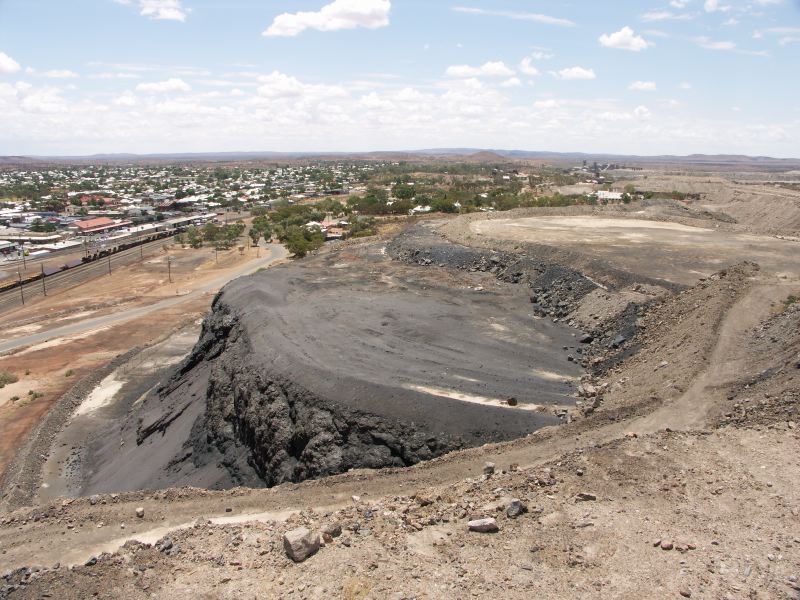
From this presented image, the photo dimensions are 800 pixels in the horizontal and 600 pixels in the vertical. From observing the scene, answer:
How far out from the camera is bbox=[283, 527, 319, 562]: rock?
11.5 metres

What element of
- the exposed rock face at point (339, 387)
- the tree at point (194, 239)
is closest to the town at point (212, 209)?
the tree at point (194, 239)

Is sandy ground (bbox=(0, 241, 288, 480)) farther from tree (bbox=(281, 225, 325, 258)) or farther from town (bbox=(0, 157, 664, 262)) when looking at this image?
town (bbox=(0, 157, 664, 262))

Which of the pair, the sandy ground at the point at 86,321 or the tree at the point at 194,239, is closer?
the sandy ground at the point at 86,321

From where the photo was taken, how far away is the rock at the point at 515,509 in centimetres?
1238

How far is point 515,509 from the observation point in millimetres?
12414

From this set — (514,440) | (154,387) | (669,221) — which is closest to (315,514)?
(514,440)

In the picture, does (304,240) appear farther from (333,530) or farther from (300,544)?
(300,544)

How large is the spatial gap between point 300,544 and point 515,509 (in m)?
4.61

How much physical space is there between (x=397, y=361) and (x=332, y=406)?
4.73m

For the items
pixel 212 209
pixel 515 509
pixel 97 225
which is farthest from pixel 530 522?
pixel 212 209

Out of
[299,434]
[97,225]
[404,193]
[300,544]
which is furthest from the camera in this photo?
[404,193]

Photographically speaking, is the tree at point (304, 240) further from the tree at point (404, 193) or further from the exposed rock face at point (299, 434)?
the exposed rock face at point (299, 434)

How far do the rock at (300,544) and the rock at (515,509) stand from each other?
4.15 meters

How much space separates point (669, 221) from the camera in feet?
175
